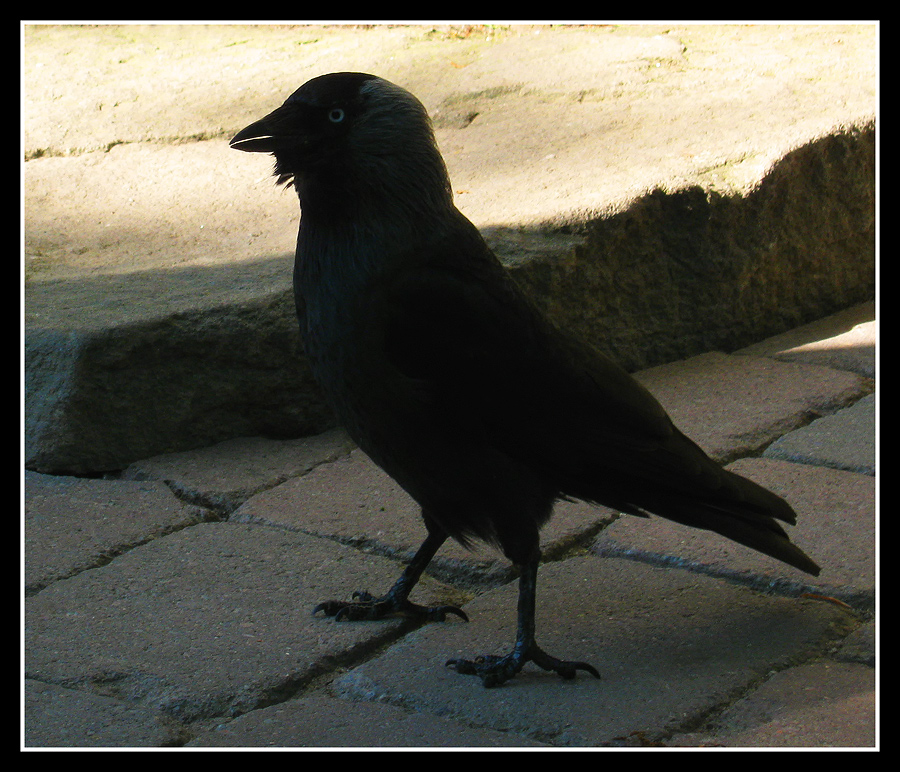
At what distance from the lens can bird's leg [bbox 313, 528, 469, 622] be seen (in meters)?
2.43

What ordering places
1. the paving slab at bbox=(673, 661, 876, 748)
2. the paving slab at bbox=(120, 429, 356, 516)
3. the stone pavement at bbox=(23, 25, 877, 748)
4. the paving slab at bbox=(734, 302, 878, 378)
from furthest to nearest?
the paving slab at bbox=(734, 302, 878, 378), the paving slab at bbox=(120, 429, 356, 516), the stone pavement at bbox=(23, 25, 877, 748), the paving slab at bbox=(673, 661, 876, 748)

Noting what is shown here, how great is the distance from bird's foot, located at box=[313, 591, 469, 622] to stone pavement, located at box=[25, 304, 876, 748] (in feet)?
0.08

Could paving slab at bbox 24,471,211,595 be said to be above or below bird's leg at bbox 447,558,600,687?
above

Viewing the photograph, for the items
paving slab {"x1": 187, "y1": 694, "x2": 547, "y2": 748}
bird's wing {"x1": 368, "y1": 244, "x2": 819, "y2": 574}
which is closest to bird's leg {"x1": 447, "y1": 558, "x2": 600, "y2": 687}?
paving slab {"x1": 187, "y1": 694, "x2": 547, "y2": 748}

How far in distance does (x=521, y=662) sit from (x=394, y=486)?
0.90m

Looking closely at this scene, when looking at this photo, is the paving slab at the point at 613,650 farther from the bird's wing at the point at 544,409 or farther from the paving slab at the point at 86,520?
the paving slab at the point at 86,520

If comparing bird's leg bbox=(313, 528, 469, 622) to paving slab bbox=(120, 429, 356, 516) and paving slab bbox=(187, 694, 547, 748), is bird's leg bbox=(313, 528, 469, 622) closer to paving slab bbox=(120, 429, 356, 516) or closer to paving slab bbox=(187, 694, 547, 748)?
paving slab bbox=(187, 694, 547, 748)

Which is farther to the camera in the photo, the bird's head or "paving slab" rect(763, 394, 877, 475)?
"paving slab" rect(763, 394, 877, 475)

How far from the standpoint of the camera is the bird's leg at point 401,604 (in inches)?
95.7

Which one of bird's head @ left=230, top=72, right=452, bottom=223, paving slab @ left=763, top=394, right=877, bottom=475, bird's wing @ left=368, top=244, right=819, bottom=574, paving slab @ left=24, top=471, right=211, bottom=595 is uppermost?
bird's head @ left=230, top=72, right=452, bottom=223

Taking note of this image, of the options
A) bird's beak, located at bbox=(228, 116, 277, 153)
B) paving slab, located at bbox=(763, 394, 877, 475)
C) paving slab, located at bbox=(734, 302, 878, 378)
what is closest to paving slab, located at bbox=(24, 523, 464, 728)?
bird's beak, located at bbox=(228, 116, 277, 153)

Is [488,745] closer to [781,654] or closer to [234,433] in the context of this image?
[781,654]

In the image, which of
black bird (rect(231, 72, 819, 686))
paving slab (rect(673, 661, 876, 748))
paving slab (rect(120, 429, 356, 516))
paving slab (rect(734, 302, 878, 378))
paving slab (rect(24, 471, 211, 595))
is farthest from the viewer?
paving slab (rect(734, 302, 878, 378))

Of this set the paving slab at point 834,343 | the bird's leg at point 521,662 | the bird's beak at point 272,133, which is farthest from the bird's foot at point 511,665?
the paving slab at point 834,343
